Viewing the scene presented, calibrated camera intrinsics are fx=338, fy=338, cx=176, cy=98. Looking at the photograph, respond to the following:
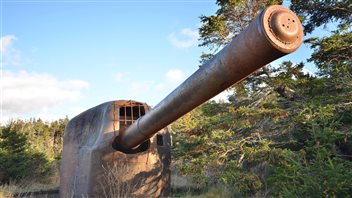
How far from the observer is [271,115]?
6820 millimetres

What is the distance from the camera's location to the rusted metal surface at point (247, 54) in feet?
7.72

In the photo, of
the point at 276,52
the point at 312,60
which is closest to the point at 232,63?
the point at 276,52

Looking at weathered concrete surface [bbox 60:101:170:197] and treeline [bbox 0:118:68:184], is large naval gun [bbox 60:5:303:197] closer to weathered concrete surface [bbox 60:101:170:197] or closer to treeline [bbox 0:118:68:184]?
weathered concrete surface [bbox 60:101:170:197]

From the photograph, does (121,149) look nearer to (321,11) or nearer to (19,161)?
(321,11)

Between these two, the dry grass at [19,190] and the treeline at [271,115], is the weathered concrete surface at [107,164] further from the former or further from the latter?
the dry grass at [19,190]

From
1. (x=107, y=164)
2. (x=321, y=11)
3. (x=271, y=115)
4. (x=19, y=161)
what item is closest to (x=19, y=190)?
(x=19, y=161)

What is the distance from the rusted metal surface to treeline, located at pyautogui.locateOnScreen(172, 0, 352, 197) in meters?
2.00

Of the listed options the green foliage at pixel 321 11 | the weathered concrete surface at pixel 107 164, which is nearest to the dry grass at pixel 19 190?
the weathered concrete surface at pixel 107 164

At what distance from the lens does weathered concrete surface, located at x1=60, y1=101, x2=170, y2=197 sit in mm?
6203

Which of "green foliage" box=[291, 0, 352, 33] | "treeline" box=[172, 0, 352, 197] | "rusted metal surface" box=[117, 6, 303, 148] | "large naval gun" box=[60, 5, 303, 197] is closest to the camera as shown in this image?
"rusted metal surface" box=[117, 6, 303, 148]

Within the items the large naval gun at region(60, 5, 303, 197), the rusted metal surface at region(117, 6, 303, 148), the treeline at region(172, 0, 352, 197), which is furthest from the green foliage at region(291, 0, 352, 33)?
the rusted metal surface at region(117, 6, 303, 148)

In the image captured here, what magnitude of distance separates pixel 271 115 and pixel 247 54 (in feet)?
15.1

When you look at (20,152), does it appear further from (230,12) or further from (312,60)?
(312,60)

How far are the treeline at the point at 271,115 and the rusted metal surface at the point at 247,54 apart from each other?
6.56 feet
